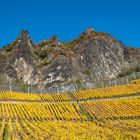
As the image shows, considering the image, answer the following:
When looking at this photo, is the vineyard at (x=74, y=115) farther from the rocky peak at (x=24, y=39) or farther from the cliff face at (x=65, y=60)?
the rocky peak at (x=24, y=39)

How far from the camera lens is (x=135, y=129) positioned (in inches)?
1550

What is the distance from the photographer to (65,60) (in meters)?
144

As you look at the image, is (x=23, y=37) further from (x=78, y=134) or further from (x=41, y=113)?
(x=78, y=134)

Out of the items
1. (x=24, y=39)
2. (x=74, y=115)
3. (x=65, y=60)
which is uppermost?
(x=24, y=39)

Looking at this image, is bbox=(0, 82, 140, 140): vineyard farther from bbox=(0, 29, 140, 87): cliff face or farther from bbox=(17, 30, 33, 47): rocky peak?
bbox=(17, 30, 33, 47): rocky peak

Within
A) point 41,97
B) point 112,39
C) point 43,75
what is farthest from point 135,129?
point 112,39

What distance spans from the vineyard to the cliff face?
61142 millimetres

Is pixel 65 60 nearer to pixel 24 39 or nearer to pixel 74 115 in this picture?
pixel 24 39

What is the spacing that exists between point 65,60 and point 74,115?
87.7m

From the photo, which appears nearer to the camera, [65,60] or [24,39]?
[65,60]

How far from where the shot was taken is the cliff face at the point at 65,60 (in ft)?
463

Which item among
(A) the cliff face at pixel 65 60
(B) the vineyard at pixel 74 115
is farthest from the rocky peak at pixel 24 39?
(B) the vineyard at pixel 74 115

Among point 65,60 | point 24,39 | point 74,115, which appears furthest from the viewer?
point 24,39

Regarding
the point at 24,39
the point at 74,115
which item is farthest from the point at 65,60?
the point at 74,115
